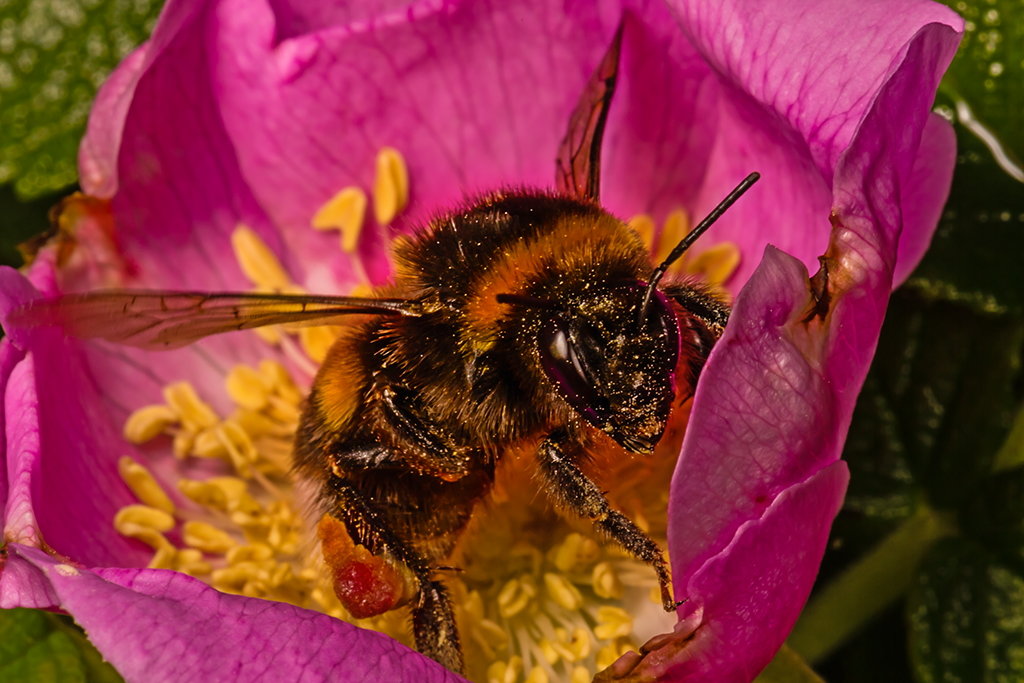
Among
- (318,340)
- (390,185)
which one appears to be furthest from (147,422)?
(390,185)

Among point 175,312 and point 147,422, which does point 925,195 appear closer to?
point 175,312

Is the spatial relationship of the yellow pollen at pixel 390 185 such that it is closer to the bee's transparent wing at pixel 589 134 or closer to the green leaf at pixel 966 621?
the bee's transparent wing at pixel 589 134

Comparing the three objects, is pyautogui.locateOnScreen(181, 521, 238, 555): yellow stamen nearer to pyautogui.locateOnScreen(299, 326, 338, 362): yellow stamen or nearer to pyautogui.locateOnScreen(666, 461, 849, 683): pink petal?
pyautogui.locateOnScreen(299, 326, 338, 362): yellow stamen

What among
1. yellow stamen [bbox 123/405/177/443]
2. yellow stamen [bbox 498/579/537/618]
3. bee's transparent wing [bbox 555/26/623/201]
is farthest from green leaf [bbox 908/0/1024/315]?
yellow stamen [bbox 123/405/177/443]

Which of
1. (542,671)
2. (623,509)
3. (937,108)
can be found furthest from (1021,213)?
(542,671)

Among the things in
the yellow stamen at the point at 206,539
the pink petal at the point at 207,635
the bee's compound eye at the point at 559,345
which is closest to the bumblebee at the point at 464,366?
the bee's compound eye at the point at 559,345
